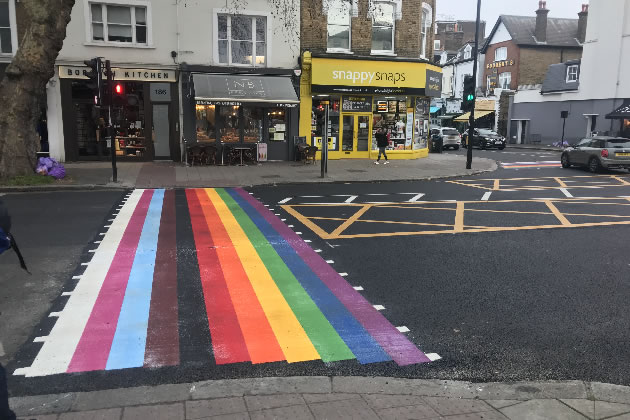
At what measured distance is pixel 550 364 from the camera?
4621 millimetres

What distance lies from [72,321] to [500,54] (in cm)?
4907

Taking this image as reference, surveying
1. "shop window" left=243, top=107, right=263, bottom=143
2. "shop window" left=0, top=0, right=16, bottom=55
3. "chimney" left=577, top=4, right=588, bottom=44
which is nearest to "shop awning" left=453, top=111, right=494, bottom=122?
"chimney" left=577, top=4, right=588, bottom=44

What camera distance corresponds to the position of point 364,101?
969 inches

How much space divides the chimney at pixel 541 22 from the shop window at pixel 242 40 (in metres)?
31.9

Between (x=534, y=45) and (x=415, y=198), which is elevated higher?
(x=534, y=45)

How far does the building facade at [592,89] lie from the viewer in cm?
3428

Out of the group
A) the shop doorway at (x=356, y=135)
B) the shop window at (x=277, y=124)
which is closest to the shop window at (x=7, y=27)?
the shop window at (x=277, y=124)

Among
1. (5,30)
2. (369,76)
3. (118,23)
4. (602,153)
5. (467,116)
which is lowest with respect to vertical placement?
(602,153)

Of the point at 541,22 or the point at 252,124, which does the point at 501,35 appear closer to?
the point at 541,22

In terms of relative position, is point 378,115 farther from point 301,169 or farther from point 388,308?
point 388,308

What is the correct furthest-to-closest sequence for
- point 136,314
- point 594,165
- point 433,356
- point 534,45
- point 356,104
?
point 534,45 → point 356,104 → point 594,165 → point 136,314 → point 433,356

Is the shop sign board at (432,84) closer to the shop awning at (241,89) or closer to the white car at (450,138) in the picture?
the shop awning at (241,89)

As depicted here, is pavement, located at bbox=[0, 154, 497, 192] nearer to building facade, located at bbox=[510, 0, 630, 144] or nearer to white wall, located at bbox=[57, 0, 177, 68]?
white wall, located at bbox=[57, 0, 177, 68]

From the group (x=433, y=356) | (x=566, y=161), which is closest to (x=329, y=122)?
(x=566, y=161)
